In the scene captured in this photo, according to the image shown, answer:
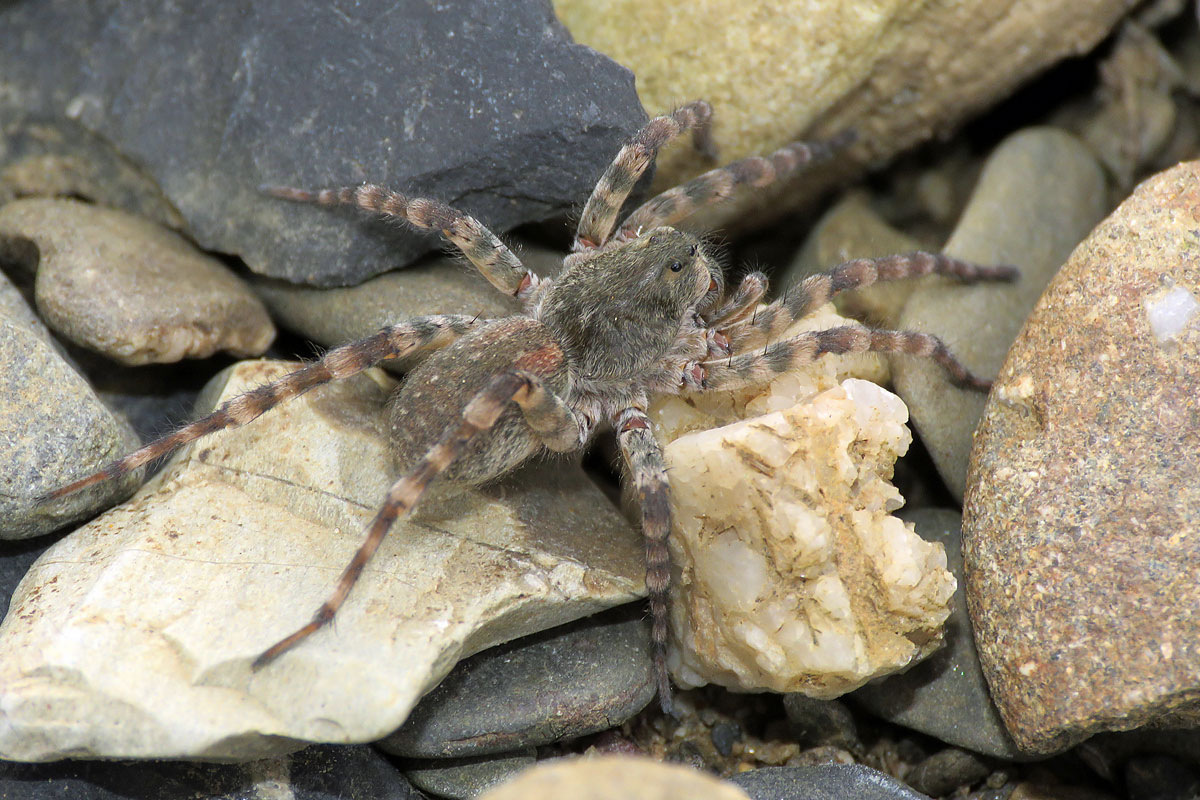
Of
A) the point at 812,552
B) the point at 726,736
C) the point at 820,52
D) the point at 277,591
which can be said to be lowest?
the point at 726,736

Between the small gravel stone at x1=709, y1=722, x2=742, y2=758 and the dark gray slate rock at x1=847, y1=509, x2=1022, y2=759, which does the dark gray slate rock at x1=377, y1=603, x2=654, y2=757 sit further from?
the dark gray slate rock at x1=847, y1=509, x2=1022, y2=759

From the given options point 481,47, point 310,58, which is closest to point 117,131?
point 310,58

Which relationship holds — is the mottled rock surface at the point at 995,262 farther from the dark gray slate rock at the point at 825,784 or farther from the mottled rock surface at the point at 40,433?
the mottled rock surface at the point at 40,433

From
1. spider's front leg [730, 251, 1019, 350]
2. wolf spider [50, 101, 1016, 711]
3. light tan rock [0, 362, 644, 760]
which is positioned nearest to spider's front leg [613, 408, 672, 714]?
wolf spider [50, 101, 1016, 711]

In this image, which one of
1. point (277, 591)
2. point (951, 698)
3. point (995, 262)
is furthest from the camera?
point (995, 262)

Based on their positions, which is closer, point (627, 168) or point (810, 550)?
point (810, 550)

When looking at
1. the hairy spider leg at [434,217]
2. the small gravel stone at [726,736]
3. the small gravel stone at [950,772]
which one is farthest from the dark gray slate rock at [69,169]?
the small gravel stone at [950,772]

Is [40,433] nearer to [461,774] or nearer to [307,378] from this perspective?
[307,378]

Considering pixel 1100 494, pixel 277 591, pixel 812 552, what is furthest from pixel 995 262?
pixel 277 591
